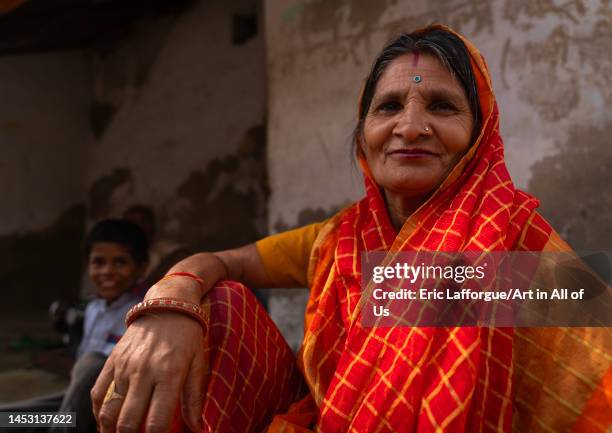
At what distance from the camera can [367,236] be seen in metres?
1.62

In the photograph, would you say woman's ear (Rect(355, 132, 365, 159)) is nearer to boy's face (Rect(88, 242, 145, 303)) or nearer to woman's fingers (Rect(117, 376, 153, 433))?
woman's fingers (Rect(117, 376, 153, 433))

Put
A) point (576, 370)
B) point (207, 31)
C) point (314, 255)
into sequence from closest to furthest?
point (576, 370) < point (314, 255) < point (207, 31)

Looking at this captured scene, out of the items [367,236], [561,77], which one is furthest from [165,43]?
[367,236]

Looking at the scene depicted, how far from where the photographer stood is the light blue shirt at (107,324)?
268 cm

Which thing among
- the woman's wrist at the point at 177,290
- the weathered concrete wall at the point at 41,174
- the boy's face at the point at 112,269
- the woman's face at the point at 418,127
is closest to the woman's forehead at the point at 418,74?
the woman's face at the point at 418,127

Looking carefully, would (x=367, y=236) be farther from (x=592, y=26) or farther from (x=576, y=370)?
(x=592, y=26)

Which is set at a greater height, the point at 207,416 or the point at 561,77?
the point at 561,77

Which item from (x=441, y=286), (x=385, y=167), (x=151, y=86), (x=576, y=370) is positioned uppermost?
(x=151, y=86)

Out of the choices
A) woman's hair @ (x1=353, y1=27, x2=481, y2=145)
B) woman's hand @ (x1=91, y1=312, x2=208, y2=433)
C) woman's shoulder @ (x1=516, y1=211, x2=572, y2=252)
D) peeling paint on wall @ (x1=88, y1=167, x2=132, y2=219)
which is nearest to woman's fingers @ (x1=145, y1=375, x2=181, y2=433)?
woman's hand @ (x1=91, y1=312, x2=208, y2=433)

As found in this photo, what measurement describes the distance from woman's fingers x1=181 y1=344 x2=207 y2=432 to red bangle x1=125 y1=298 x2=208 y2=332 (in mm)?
105

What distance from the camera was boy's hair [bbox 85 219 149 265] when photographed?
9.70ft

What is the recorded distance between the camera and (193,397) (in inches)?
52.8

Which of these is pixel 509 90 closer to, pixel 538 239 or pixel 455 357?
pixel 538 239

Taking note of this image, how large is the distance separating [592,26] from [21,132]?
18.6 ft
